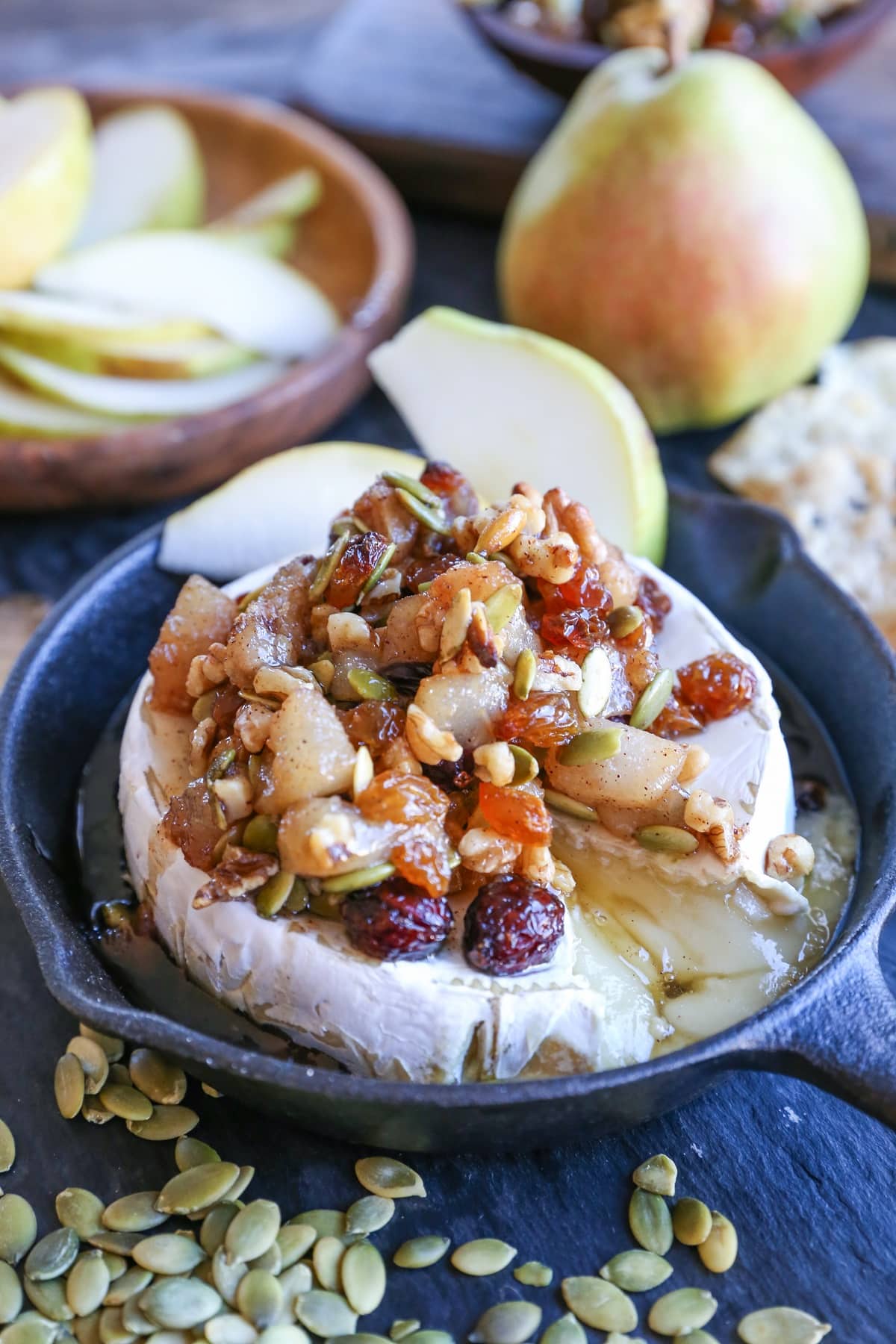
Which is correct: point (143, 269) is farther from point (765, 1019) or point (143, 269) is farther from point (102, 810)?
point (765, 1019)

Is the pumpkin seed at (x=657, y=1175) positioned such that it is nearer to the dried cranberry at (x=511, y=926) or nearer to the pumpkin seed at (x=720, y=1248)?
the pumpkin seed at (x=720, y=1248)

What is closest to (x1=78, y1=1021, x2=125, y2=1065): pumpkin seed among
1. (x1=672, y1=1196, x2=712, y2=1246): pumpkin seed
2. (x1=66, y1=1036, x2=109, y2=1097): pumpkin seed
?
(x1=66, y1=1036, x2=109, y2=1097): pumpkin seed

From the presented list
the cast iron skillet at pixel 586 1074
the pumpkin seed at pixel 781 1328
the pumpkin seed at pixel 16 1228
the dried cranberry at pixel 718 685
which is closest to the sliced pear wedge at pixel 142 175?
the cast iron skillet at pixel 586 1074

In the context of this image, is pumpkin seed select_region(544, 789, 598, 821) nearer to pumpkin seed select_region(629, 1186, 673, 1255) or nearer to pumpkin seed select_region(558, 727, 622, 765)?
pumpkin seed select_region(558, 727, 622, 765)

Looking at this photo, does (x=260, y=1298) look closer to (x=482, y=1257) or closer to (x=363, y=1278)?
(x=363, y=1278)

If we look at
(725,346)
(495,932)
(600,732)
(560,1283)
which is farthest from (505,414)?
(560,1283)

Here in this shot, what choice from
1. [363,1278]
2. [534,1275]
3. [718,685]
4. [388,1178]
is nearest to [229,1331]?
[363,1278]
